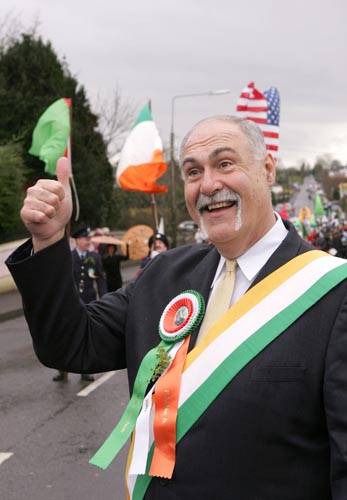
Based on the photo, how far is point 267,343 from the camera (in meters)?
1.70

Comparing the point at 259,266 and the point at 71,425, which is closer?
the point at 259,266

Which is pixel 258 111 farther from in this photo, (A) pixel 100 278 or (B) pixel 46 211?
(B) pixel 46 211

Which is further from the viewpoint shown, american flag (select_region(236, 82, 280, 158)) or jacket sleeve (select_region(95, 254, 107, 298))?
american flag (select_region(236, 82, 280, 158))

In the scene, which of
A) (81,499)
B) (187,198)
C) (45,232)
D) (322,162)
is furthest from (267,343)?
(322,162)

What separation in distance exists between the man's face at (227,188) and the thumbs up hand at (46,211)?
395 millimetres

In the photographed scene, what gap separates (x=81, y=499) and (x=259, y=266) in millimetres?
2851

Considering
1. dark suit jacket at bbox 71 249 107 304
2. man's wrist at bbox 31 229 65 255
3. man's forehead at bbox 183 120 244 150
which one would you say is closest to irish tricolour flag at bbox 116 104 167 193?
dark suit jacket at bbox 71 249 107 304

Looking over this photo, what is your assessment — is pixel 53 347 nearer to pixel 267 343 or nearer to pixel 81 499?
pixel 267 343

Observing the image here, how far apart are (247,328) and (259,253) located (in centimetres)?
25

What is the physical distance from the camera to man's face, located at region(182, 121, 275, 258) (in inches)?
73.5

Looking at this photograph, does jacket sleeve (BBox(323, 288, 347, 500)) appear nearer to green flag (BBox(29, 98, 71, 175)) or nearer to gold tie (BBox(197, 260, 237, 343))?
gold tie (BBox(197, 260, 237, 343))

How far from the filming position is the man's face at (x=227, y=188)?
1868 millimetres

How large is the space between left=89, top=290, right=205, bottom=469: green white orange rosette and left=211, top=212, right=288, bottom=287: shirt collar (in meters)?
0.16

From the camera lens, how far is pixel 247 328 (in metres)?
1.78
